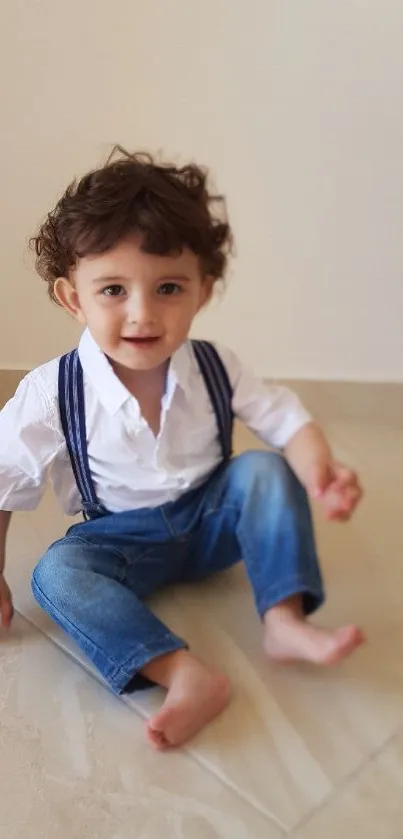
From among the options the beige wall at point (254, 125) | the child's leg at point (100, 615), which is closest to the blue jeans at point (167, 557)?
the child's leg at point (100, 615)

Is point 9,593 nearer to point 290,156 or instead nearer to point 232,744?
point 232,744

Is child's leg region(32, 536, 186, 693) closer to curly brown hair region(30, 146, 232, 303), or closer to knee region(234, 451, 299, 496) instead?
knee region(234, 451, 299, 496)

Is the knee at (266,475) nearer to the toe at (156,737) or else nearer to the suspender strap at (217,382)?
the suspender strap at (217,382)

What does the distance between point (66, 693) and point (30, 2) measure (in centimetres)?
78

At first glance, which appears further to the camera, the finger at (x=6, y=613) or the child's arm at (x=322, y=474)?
the finger at (x=6, y=613)

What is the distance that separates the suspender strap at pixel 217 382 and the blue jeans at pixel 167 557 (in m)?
0.04

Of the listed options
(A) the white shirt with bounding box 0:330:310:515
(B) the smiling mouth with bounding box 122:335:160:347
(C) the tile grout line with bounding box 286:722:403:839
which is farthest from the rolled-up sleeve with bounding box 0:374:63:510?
(C) the tile grout line with bounding box 286:722:403:839

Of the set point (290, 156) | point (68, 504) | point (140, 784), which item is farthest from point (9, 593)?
point (290, 156)

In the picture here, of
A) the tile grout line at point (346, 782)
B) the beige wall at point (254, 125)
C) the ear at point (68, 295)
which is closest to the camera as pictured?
the tile grout line at point (346, 782)

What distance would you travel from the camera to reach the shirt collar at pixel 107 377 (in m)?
0.73

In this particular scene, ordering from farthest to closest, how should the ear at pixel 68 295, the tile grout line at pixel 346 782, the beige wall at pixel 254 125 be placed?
the beige wall at pixel 254 125 < the ear at pixel 68 295 < the tile grout line at pixel 346 782

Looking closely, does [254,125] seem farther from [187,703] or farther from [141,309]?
[187,703]

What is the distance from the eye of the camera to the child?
67cm

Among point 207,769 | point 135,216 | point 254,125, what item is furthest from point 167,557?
point 254,125
